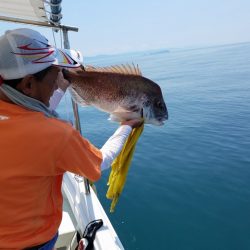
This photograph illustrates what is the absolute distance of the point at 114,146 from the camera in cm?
223

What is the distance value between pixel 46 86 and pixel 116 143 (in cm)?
65

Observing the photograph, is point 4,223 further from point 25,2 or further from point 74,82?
point 25,2

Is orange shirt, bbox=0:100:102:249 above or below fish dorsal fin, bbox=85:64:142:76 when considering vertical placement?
below

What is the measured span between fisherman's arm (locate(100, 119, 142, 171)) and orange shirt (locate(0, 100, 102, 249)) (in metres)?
0.13

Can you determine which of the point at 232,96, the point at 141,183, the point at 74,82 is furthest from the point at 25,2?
the point at 232,96

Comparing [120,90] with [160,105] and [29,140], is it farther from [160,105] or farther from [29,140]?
[29,140]

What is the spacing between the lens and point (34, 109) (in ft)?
5.89

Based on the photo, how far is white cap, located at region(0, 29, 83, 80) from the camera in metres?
1.75

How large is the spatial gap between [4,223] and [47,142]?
0.67 metres

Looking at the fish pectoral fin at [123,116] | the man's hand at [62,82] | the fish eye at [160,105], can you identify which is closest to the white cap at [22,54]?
the man's hand at [62,82]

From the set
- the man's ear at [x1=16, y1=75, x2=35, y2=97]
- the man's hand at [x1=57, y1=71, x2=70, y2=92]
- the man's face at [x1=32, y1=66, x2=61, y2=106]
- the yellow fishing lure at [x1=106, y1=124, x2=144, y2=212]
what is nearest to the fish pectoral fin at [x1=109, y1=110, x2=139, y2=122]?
the yellow fishing lure at [x1=106, y1=124, x2=144, y2=212]

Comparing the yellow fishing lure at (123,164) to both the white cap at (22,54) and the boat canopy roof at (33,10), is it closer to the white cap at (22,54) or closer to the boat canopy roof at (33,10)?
the white cap at (22,54)

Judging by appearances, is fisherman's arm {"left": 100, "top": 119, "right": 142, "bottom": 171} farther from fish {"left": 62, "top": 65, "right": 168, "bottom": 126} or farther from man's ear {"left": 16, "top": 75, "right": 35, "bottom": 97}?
man's ear {"left": 16, "top": 75, "right": 35, "bottom": 97}

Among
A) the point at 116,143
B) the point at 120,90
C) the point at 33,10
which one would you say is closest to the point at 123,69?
the point at 120,90
